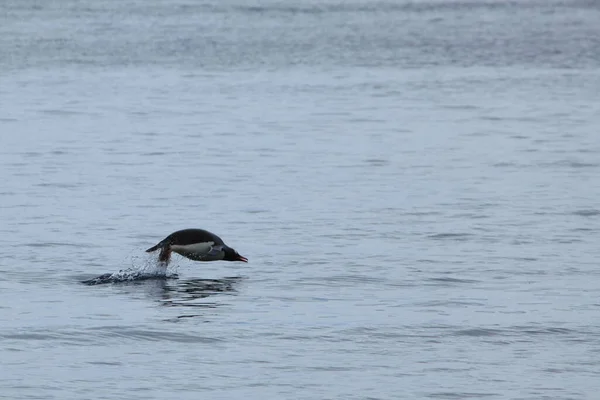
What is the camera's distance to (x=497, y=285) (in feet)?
53.7

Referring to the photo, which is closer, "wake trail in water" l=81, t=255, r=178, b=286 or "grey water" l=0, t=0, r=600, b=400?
"grey water" l=0, t=0, r=600, b=400

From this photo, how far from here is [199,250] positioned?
1666 centimetres

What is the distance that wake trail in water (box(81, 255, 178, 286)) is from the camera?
1644cm

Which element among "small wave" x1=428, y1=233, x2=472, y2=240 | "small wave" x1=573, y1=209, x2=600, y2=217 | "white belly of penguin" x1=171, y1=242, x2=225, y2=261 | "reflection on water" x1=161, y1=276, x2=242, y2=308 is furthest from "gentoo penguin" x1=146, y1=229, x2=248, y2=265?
"small wave" x1=573, y1=209, x2=600, y2=217

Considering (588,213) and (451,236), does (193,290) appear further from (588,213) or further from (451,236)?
(588,213)

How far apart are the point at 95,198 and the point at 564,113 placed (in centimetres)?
1488

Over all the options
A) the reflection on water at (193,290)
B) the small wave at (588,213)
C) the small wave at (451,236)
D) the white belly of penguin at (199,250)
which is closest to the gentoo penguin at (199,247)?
the white belly of penguin at (199,250)

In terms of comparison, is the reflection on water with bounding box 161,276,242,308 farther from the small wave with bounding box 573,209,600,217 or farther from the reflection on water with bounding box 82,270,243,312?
the small wave with bounding box 573,209,600,217

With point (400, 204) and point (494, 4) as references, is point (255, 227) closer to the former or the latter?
point (400, 204)


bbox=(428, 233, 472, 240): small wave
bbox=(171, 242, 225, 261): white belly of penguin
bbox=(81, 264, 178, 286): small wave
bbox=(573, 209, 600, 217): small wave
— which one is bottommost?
bbox=(573, 209, 600, 217): small wave

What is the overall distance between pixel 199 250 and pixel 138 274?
2.30ft

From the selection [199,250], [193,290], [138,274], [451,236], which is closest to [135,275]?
[138,274]

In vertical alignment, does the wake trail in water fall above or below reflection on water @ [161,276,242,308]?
above

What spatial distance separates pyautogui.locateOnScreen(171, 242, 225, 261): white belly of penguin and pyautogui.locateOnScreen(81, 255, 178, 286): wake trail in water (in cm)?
35
